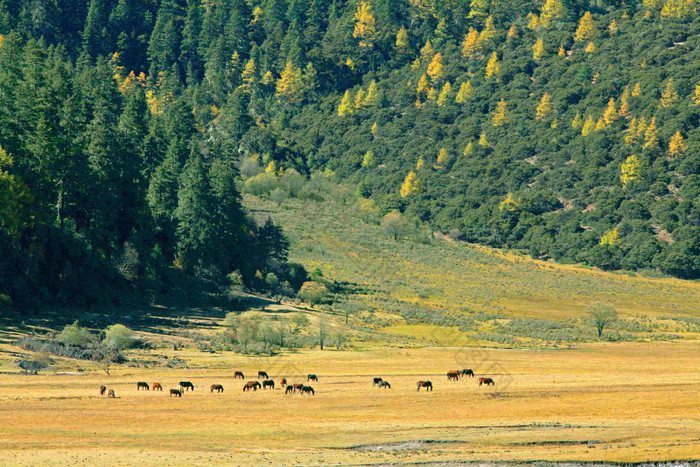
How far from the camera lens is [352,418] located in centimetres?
3788

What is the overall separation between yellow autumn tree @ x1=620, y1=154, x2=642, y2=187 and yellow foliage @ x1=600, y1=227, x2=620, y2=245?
16.5 metres

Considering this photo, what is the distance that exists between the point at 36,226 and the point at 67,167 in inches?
227

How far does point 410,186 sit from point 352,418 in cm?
15406

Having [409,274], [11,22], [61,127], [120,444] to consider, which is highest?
[11,22]

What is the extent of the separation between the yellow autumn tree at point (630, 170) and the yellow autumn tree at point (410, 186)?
43583 millimetres

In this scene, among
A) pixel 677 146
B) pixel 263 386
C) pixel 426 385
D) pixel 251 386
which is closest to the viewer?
pixel 426 385

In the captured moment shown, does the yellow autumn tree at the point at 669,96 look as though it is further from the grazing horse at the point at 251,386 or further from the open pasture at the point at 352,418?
the grazing horse at the point at 251,386

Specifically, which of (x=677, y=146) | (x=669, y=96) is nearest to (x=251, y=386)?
(x=677, y=146)

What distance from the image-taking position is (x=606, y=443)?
32375mm

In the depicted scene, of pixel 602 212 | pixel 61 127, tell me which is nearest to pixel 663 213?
pixel 602 212

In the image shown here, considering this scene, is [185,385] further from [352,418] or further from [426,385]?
[426,385]

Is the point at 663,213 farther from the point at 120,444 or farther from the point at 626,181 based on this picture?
the point at 120,444

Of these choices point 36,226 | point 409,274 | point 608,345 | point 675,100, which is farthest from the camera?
point 675,100

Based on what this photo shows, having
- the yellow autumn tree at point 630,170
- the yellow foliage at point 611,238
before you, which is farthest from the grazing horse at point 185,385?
the yellow autumn tree at point 630,170
